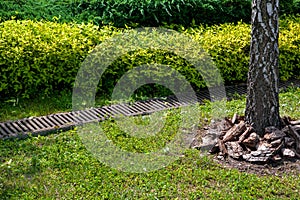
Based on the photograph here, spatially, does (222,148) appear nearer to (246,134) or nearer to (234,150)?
(234,150)

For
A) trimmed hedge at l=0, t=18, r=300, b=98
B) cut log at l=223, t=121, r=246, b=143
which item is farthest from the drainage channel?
cut log at l=223, t=121, r=246, b=143

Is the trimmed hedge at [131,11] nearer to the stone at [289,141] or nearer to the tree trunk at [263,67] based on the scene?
the tree trunk at [263,67]

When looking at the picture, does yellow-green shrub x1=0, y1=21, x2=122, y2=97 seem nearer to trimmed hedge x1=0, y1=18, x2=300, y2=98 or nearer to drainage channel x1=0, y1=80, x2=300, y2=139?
trimmed hedge x1=0, y1=18, x2=300, y2=98

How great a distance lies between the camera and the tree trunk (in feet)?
16.4

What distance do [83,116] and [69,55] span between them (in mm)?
956

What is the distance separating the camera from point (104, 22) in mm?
7680

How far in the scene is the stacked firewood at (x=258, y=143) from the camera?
504 centimetres

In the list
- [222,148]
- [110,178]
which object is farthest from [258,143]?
[110,178]

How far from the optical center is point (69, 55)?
21.6 feet

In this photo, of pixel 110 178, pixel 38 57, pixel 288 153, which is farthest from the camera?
pixel 38 57

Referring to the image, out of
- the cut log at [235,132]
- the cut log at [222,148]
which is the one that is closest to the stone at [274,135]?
the cut log at [235,132]

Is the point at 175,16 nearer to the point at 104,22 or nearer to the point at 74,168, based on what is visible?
the point at 104,22

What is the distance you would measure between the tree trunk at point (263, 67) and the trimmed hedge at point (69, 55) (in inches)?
69.3

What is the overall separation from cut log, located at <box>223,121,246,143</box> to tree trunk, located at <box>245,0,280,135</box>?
0.10 metres
